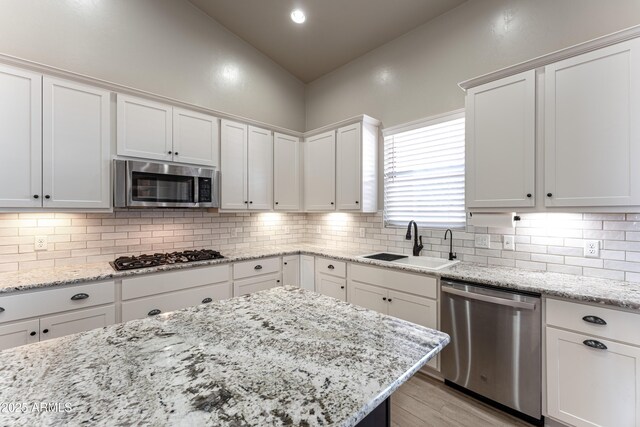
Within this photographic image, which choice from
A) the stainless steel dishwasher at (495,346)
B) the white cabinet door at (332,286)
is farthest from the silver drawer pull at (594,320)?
the white cabinet door at (332,286)

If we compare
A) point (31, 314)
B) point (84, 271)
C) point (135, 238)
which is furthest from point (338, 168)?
point (31, 314)

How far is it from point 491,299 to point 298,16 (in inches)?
131

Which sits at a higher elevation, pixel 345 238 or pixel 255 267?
pixel 345 238

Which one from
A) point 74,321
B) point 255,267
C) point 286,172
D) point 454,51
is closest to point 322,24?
point 454,51

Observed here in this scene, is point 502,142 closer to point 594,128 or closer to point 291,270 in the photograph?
point 594,128

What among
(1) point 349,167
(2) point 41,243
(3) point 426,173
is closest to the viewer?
(2) point 41,243

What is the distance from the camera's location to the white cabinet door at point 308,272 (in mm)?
3455

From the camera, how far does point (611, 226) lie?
203cm

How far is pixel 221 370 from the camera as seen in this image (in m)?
0.86

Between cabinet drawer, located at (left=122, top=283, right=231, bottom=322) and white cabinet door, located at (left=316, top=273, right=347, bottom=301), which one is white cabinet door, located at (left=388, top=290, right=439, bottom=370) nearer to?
white cabinet door, located at (left=316, top=273, right=347, bottom=301)

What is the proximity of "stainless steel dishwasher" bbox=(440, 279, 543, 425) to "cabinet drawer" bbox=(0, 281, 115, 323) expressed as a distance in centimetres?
265

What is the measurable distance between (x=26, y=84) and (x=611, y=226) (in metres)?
4.33

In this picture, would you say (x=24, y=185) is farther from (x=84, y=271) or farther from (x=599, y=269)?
(x=599, y=269)

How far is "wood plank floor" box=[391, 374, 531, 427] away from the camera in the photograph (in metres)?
1.97
